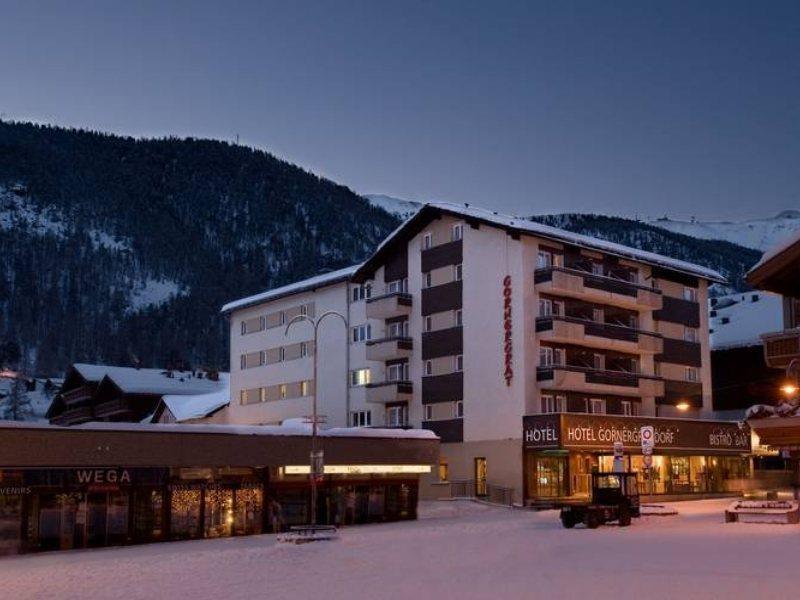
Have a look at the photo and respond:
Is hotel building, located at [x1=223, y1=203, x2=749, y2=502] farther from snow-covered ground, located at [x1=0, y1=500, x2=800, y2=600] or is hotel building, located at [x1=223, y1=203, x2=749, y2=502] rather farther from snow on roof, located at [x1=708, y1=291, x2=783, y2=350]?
snow-covered ground, located at [x1=0, y1=500, x2=800, y2=600]

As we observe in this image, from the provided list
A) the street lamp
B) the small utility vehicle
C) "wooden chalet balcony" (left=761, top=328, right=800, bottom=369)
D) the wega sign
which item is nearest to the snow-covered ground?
the small utility vehicle

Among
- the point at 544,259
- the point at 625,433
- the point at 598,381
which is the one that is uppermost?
the point at 544,259

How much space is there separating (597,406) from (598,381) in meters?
2.46

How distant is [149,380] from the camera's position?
10700 cm

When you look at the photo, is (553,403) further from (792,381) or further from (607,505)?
(792,381)

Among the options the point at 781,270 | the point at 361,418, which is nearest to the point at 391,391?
the point at 361,418

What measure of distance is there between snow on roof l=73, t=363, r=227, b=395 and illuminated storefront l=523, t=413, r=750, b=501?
5004 cm

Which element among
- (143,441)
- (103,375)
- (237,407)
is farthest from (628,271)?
(103,375)

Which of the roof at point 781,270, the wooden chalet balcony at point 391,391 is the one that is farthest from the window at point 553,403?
the roof at point 781,270

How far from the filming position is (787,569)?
27266 millimetres

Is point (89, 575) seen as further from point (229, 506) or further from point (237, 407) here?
point (237, 407)

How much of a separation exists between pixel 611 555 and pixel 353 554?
849cm

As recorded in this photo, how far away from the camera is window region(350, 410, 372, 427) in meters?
77.6

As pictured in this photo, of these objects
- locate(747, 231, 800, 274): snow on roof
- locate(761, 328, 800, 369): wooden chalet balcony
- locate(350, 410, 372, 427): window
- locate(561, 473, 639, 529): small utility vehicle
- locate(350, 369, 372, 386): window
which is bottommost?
locate(561, 473, 639, 529): small utility vehicle
